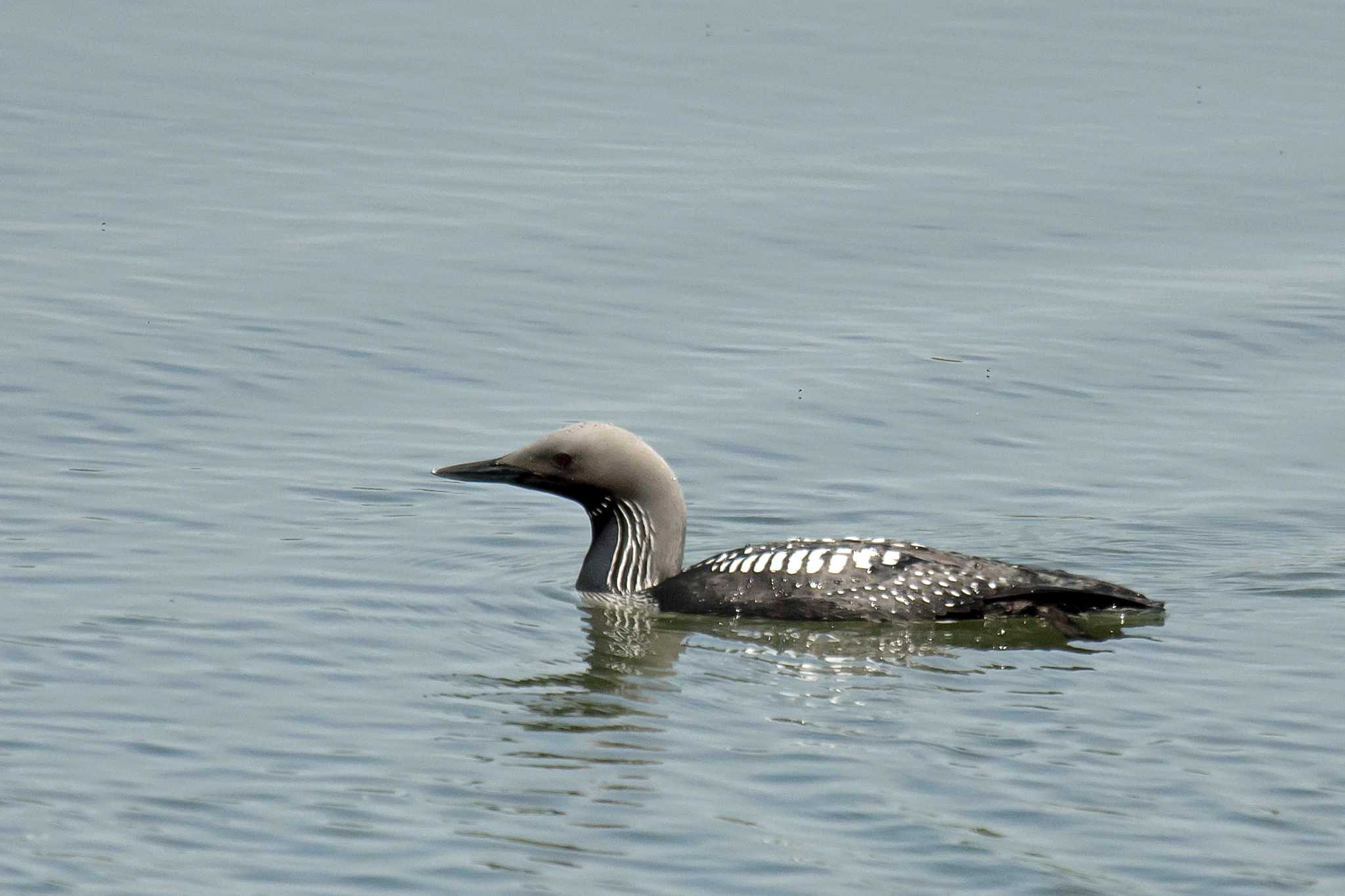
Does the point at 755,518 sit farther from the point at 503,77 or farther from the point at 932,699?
the point at 503,77

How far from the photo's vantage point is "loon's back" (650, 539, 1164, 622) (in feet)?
33.4

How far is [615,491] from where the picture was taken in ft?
36.3

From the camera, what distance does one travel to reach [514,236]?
1689 cm

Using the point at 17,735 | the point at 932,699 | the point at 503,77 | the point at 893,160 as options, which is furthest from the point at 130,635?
the point at 503,77

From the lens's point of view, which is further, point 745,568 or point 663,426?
point 663,426

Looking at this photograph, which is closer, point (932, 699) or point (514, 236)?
point (932, 699)

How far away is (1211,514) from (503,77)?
1074cm

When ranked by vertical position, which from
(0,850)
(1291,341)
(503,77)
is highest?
(503,77)

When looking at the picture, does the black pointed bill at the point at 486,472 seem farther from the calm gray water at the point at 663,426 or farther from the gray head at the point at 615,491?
the calm gray water at the point at 663,426

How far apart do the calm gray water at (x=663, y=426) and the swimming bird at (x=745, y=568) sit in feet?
0.62

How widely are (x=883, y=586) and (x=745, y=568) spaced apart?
0.63m

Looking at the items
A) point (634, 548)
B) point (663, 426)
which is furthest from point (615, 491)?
point (663, 426)

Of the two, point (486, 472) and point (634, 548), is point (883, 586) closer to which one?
point (634, 548)

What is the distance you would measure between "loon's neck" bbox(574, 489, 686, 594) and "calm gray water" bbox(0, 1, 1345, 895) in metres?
0.35
